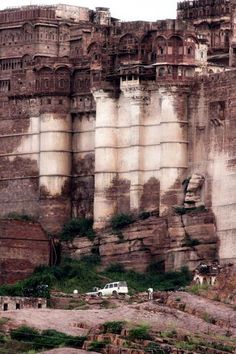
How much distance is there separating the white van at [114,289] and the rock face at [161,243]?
2996mm

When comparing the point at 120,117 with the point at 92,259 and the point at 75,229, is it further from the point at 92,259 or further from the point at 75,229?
the point at 92,259

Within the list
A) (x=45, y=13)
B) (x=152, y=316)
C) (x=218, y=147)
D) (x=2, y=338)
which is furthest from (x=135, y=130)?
(x=2, y=338)

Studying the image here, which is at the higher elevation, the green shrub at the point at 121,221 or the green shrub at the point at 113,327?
the green shrub at the point at 121,221

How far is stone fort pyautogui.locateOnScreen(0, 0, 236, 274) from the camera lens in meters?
118

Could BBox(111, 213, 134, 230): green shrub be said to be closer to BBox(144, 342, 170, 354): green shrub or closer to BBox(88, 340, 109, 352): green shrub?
BBox(144, 342, 170, 354): green shrub

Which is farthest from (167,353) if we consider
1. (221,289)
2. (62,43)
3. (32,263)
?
(62,43)

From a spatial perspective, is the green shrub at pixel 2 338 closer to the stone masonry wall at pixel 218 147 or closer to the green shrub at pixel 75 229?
the stone masonry wall at pixel 218 147

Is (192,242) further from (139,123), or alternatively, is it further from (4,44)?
(4,44)

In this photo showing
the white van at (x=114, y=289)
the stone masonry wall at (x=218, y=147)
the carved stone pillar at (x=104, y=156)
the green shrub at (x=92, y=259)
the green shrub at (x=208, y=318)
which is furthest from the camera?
the carved stone pillar at (x=104, y=156)

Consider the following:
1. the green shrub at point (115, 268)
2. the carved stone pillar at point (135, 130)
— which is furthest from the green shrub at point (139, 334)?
the carved stone pillar at point (135, 130)

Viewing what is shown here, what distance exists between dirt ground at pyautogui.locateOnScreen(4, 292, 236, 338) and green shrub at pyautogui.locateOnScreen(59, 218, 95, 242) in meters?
10.5

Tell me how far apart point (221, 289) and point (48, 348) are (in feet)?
43.0

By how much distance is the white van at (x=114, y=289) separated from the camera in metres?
115

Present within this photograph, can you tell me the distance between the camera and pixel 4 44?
128500 millimetres
